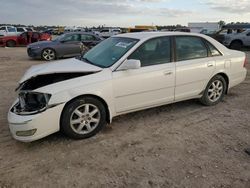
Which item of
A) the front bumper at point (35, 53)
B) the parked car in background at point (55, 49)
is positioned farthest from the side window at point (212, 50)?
the front bumper at point (35, 53)

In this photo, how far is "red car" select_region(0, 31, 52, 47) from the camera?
21.5 m

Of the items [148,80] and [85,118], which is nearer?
[85,118]

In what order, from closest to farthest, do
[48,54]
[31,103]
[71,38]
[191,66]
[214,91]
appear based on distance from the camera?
[31,103]
[191,66]
[214,91]
[48,54]
[71,38]

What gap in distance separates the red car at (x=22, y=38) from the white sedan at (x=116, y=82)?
18.0m

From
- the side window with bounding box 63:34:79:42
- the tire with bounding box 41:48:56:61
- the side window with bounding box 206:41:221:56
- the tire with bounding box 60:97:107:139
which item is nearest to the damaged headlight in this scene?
the tire with bounding box 60:97:107:139

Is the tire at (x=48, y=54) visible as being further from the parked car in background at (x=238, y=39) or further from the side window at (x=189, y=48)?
the parked car in background at (x=238, y=39)

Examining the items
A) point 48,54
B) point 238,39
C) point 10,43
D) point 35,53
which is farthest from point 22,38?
point 238,39

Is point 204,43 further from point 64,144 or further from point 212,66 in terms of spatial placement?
point 64,144

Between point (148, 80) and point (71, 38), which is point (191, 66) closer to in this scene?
point (148, 80)

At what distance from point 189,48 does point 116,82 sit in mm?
1745

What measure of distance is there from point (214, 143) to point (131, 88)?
1490mm

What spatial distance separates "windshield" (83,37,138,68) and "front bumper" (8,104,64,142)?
45.1 inches

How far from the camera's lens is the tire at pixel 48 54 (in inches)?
503

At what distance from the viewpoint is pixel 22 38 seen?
21.9 meters
